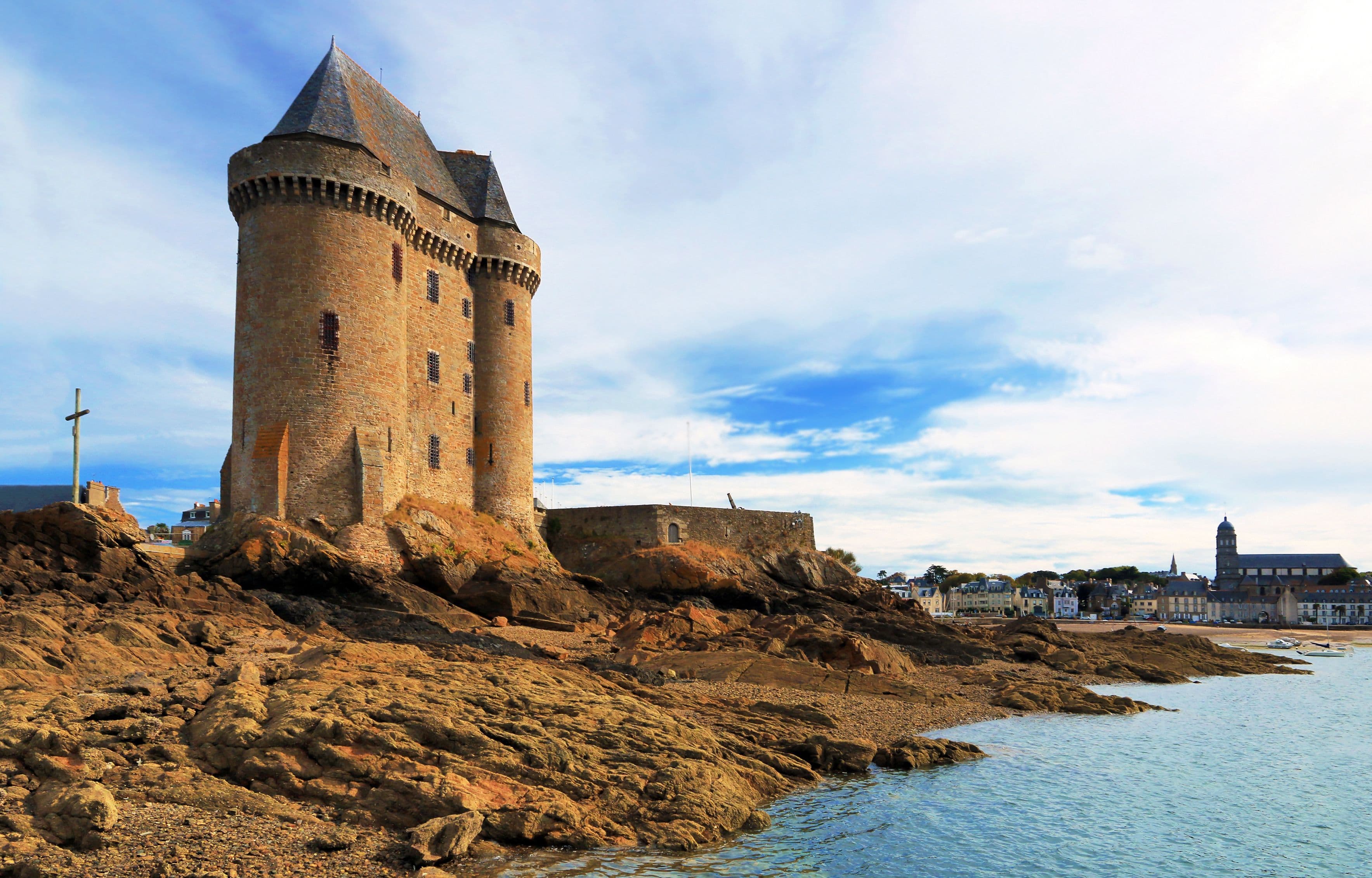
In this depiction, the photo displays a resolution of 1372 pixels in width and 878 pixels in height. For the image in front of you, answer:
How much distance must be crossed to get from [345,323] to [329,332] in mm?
692

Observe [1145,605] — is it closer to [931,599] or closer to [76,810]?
[931,599]

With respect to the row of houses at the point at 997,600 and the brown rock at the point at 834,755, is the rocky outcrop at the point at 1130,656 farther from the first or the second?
the row of houses at the point at 997,600

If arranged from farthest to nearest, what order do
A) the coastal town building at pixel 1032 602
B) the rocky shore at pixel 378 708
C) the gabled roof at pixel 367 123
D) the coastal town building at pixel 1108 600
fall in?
the coastal town building at pixel 1032 602, the coastal town building at pixel 1108 600, the gabled roof at pixel 367 123, the rocky shore at pixel 378 708

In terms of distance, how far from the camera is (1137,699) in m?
28.0

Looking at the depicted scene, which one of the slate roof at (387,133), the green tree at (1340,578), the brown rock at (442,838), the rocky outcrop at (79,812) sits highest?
the slate roof at (387,133)

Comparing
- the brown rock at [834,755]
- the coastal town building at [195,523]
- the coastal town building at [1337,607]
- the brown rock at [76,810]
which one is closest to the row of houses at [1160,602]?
the coastal town building at [1337,607]

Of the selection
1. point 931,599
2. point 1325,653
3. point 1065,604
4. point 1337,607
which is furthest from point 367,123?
point 1065,604

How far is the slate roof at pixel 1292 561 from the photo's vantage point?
5012 inches

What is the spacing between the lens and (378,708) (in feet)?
39.7

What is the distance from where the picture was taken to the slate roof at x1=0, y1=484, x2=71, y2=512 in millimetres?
38000

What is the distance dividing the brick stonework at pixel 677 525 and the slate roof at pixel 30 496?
22614mm

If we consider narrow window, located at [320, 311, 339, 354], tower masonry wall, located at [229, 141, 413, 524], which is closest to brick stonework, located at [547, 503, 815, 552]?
tower masonry wall, located at [229, 141, 413, 524]

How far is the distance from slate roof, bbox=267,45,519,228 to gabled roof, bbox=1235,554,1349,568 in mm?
132883

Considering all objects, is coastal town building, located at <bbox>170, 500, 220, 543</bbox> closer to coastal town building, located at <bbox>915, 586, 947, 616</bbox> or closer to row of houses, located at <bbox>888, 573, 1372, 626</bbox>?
row of houses, located at <bbox>888, 573, 1372, 626</bbox>
